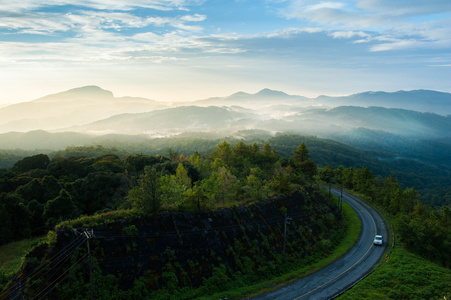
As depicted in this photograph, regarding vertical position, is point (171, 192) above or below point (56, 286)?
above

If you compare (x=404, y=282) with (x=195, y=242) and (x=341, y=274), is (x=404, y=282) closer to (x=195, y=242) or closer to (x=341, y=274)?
(x=341, y=274)

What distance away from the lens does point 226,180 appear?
4075 centimetres

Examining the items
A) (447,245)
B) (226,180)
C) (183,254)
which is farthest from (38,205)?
(447,245)

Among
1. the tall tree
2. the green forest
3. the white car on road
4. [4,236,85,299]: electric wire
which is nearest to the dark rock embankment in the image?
[4,236,85,299]: electric wire

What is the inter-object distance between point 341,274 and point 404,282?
5875mm

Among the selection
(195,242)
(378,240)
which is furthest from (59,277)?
(378,240)

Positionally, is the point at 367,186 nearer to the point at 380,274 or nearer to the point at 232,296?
the point at 380,274

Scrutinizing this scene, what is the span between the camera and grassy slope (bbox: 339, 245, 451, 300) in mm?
26328

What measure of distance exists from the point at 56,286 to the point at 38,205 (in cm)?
1625

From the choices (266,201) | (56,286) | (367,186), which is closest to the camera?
(56,286)

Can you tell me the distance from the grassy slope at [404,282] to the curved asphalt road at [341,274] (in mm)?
1401

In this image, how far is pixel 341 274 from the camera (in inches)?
1246

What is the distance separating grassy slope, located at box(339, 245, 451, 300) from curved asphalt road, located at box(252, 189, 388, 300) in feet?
4.60

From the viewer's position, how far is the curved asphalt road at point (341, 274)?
87.7 ft
